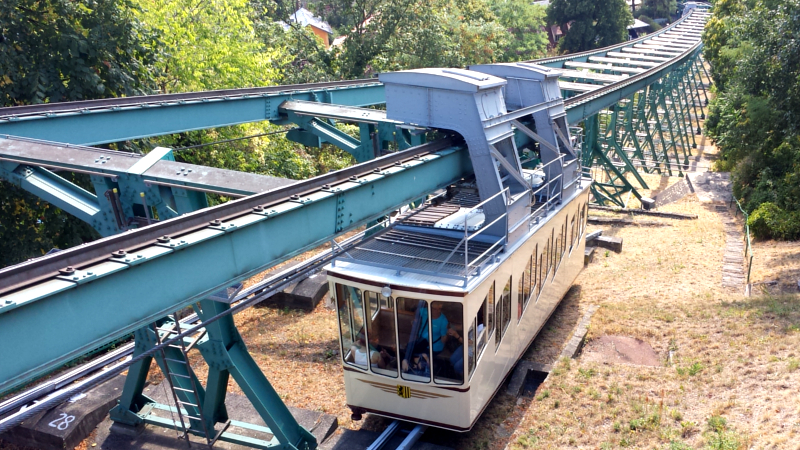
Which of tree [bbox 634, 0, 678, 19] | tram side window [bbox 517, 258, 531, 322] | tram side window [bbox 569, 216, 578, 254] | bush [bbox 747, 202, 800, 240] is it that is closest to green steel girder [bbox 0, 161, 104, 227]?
tram side window [bbox 517, 258, 531, 322]

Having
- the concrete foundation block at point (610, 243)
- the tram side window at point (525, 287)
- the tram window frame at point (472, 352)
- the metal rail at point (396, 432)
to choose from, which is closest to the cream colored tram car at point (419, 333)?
the tram window frame at point (472, 352)

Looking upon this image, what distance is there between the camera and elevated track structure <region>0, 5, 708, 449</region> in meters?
4.25

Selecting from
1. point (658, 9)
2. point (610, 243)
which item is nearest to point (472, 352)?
point (610, 243)

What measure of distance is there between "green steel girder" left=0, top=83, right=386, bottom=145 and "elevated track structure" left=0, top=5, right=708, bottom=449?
0.02 metres

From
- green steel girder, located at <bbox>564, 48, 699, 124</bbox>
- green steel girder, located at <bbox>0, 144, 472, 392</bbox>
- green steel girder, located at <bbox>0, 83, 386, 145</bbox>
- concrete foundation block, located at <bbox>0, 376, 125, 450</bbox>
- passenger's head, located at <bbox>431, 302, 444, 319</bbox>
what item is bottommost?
concrete foundation block, located at <bbox>0, 376, 125, 450</bbox>

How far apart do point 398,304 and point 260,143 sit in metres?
13.0

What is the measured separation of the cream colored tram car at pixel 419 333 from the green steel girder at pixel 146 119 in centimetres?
404

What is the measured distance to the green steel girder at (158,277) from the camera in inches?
155

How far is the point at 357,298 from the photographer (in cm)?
781

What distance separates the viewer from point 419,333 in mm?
7539

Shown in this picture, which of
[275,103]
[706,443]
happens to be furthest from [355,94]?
[706,443]

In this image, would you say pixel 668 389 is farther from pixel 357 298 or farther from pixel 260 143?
pixel 260 143

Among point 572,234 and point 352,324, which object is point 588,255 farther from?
point 352,324

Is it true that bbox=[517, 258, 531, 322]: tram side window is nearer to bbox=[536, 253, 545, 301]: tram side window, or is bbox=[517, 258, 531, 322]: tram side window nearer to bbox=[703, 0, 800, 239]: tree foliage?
bbox=[536, 253, 545, 301]: tram side window
